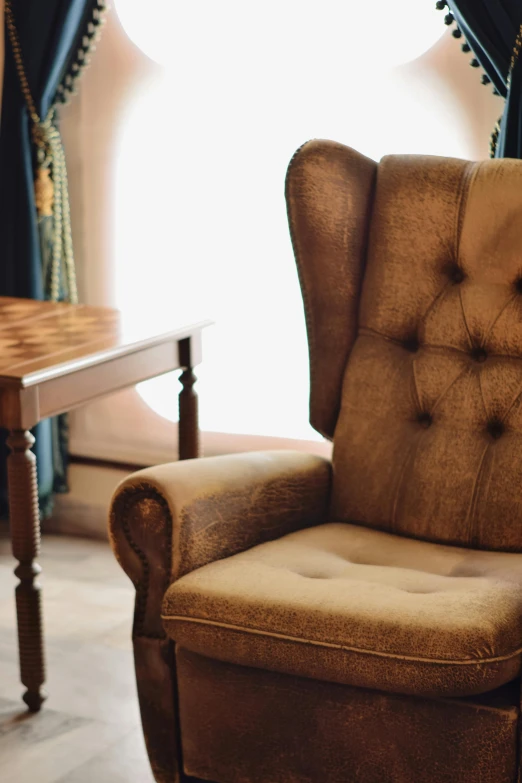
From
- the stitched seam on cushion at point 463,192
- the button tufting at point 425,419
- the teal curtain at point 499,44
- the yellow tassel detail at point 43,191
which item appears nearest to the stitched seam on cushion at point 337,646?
the button tufting at point 425,419

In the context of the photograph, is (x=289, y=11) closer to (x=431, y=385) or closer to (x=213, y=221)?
(x=213, y=221)

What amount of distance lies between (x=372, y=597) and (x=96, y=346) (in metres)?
0.82

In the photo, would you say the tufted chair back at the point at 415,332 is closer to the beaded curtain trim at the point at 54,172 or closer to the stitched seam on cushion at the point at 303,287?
the stitched seam on cushion at the point at 303,287

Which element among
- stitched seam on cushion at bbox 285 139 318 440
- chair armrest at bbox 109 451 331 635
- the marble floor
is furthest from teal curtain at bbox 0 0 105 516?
chair armrest at bbox 109 451 331 635

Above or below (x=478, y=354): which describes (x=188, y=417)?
below

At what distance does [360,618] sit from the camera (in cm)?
154

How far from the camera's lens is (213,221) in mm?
2904

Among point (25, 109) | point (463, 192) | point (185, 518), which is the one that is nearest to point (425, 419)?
point (463, 192)

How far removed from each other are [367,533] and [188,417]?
64cm

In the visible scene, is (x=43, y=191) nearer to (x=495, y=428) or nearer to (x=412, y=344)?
(x=412, y=344)

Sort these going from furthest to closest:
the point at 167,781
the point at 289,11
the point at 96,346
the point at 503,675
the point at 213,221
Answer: the point at 213,221
the point at 289,11
the point at 96,346
the point at 167,781
the point at 503,675

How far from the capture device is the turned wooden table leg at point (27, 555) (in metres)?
2.03

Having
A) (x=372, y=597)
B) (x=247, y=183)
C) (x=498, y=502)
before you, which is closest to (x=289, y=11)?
(x=247, y=183)

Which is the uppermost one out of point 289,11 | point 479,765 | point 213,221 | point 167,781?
point 289,11
